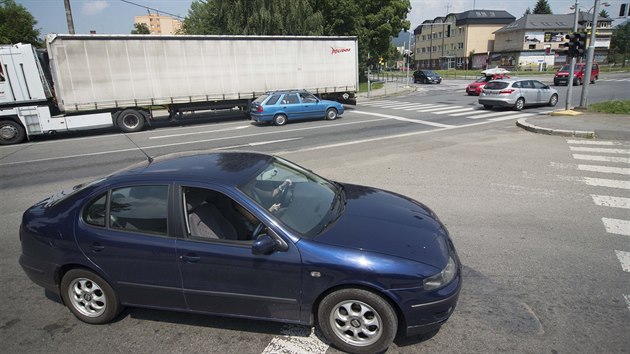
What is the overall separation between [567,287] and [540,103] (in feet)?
63.4

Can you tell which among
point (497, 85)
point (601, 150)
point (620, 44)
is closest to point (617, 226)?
point (601, 150)

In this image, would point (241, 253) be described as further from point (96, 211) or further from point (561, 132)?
point (561, 132)

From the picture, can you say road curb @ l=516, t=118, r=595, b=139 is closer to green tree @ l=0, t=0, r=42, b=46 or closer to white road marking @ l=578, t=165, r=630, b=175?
white road marking @ l=578, t=165, r=630, b=175

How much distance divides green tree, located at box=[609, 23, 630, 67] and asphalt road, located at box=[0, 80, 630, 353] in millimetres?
86895

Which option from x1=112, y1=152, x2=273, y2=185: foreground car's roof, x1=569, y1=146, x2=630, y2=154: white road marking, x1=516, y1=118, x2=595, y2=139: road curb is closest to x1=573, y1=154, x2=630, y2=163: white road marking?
x1=569, y1=146, x2=630, y2=154: white road marking

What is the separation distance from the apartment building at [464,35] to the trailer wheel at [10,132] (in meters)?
76.5

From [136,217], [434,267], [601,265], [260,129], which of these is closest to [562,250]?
[601,265]

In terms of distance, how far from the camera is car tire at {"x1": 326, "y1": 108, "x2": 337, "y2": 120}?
59.0ft

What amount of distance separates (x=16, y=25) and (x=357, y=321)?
5910cm

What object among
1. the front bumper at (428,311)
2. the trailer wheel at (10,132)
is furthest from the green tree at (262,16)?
the front bumper at (428,311)

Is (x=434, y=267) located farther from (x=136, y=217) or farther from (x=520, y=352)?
(x=136, y=217)

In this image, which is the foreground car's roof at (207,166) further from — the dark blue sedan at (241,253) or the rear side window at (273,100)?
the rear side window at (273,100)

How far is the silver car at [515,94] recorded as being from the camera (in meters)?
18.8

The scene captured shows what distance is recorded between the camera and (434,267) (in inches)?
118
